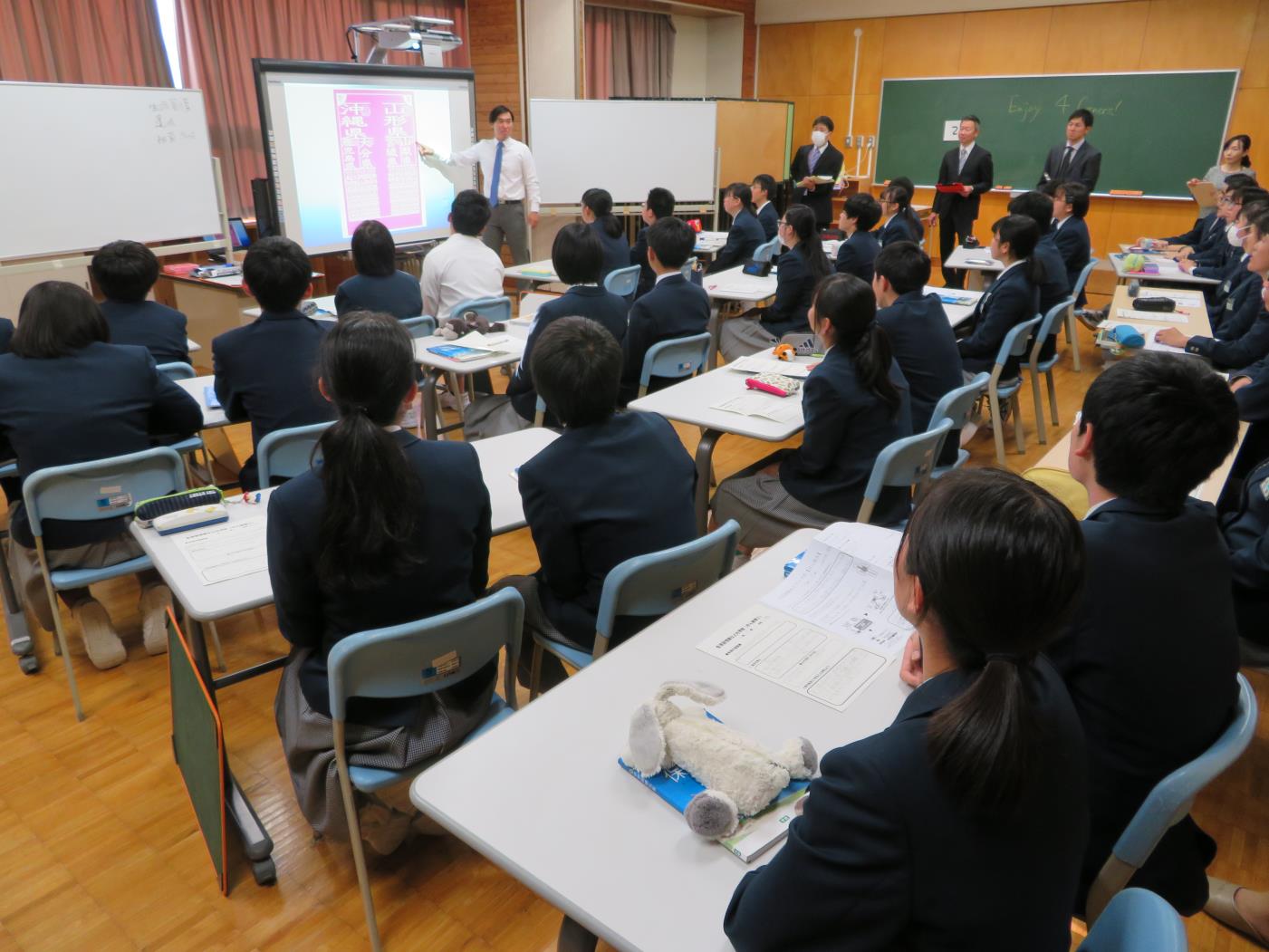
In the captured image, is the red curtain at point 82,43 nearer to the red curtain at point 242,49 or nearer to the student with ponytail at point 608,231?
the red curtain at point 242,49

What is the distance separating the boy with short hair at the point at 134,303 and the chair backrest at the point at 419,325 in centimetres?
94

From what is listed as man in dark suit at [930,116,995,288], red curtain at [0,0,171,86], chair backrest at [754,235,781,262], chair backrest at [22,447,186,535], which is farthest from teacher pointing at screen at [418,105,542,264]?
chair backrest at [22,447,186,535]

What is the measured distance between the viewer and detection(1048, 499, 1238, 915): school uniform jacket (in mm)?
1290

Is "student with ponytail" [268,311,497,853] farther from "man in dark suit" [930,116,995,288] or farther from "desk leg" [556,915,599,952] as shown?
"man in dark suit" [930,116,995,288]

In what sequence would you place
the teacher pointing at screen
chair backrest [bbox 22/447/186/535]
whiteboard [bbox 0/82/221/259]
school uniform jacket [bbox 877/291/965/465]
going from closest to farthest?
chair backrest [bbox 22/447/186/535], school uniform jacket [bbox 877/291/965/465], whiteboard [bbox 0/82/221/259], the teacher pointing at screen

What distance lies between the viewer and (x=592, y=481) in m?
1.86

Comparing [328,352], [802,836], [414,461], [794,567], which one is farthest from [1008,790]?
[328,352]

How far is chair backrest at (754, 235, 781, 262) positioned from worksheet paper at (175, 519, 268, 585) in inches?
187

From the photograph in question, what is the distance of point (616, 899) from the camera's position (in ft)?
3.42

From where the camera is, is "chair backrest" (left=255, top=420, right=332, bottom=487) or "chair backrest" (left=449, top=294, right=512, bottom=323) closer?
"chair backrest" (left=255, top=420, right=332, bottom=487)

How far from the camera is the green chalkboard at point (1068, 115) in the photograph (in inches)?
316

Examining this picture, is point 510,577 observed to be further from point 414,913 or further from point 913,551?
point 913,551

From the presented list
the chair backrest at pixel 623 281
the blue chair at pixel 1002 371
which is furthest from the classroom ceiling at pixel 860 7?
the blue chair at pixel 1002 371

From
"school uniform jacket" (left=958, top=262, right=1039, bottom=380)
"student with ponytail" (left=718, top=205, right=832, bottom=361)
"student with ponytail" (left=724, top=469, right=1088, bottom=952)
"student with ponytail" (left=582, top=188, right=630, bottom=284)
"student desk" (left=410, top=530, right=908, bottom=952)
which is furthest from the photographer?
"student with ponytail" (left=582, top=188, right=630, bottom=284)
